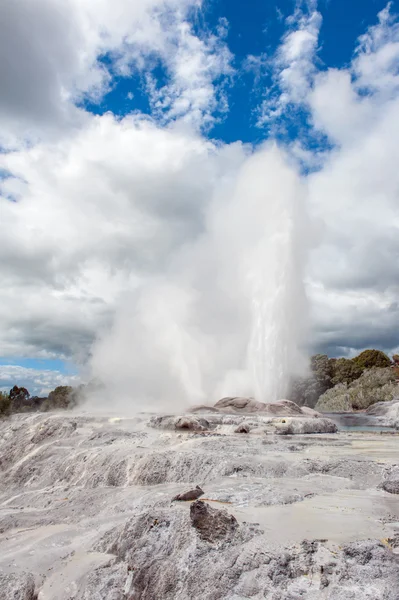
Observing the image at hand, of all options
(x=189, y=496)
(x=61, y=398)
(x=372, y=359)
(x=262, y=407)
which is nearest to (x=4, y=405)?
(x=61, y=398)

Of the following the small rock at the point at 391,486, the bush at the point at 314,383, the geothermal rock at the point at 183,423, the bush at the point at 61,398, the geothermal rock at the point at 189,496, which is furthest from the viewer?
the bush at the point at 314,383

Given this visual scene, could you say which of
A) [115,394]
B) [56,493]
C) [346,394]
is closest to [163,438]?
[56,493]

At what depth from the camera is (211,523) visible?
4.95 m

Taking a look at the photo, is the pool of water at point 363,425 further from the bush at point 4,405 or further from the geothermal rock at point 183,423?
the bush at point 4,405

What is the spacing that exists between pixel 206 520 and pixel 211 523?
63 millimetres

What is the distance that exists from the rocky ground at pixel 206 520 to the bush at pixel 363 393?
31.9 meters

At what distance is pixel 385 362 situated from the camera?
62.2 metres

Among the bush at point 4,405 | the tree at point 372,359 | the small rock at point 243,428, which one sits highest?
the tree at point 372,359

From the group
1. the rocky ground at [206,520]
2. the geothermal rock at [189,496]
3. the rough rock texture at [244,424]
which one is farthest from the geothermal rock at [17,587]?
the rough rock texture at [244,424]

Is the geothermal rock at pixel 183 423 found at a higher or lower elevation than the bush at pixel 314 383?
lower

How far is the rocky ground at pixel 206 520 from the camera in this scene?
4215mm

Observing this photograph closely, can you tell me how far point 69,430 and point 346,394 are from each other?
117ft

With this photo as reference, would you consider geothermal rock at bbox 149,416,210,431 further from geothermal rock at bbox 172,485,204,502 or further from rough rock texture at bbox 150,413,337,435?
geothermal rock at bbox 172,485,204,502

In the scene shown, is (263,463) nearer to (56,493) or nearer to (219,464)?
(219,464)
